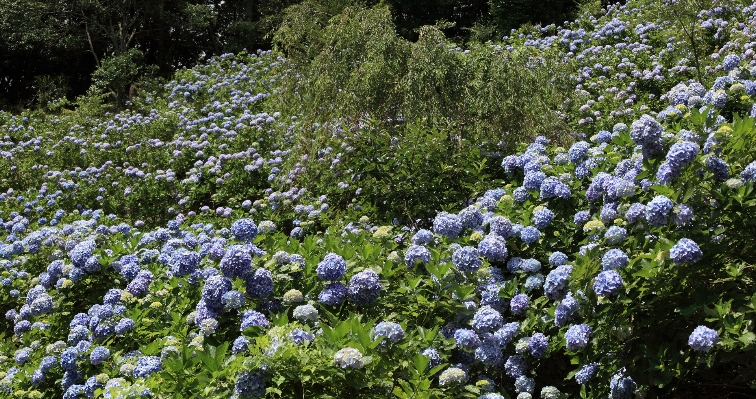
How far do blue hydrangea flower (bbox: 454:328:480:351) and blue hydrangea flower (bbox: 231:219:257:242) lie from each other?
976mm

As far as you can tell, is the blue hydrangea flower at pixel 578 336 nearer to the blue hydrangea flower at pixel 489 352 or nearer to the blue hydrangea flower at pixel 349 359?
the blue hydrangea flower at pixel 489 352

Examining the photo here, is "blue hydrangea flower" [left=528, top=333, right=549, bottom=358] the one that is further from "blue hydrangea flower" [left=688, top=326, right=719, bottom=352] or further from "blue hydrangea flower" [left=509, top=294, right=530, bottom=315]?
"blue hydrangea flower" [left=688, top=326, right=719, bottom=352]

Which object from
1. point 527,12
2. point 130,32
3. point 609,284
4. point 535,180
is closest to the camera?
point 609,284

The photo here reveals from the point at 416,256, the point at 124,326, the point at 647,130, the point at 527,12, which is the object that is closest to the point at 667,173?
the point at 647,130

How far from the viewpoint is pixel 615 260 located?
226cm

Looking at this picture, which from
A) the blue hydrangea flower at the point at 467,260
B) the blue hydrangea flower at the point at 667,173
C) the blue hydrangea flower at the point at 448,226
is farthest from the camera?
the blue hydrangea flower at the point at 448,226

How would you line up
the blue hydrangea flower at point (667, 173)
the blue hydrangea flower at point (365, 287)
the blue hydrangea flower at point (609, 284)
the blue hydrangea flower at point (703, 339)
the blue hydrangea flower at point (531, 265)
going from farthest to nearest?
the blue hydrangea flower at point (531, 265) → the blue hydrangea flower at point (365, 287) → the blue hydrangea flower at point (667, 173) → the blue hydrangea flower at point (609, 284) → the blue hydrangea flower at point (703, 339)

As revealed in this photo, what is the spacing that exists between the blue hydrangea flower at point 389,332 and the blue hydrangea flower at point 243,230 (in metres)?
0.82

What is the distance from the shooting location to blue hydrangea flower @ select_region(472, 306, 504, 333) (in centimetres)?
249

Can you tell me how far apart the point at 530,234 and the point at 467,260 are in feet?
1.16

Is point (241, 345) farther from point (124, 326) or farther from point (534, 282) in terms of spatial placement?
point (534, 282)

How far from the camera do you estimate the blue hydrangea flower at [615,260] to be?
2254 mm

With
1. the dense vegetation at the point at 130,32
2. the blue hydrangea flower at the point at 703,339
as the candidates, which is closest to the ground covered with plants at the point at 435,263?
the blue hydrangea flower at the point at 703,339

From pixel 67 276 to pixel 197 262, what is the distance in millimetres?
1206
